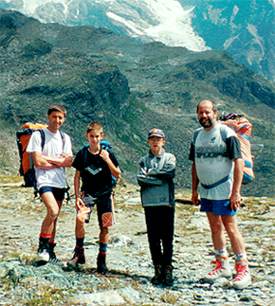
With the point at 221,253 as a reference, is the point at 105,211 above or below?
above

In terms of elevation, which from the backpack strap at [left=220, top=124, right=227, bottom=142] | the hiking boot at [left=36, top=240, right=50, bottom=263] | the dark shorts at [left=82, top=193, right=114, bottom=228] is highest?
the backpack strap at [left=220, top=124, right=227, bottom=142]

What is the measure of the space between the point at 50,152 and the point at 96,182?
48.4 inches

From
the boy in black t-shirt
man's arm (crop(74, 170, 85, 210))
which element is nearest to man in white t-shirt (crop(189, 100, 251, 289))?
the boy in black t-shirt

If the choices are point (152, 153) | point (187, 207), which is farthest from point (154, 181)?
point (187, 207)

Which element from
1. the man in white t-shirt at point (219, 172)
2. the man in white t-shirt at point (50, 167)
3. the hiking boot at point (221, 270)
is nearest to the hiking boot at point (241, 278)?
the man in white t-shirt at point (219, 172)

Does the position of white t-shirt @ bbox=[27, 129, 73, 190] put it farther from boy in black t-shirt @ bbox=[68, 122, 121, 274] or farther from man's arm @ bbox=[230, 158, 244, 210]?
man's arm @ bbox=[230, 158, 244, 210]

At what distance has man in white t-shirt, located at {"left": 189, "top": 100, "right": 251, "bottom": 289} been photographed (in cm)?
1074

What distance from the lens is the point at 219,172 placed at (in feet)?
35.7

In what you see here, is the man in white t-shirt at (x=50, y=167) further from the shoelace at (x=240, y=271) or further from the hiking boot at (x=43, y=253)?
the shoelace at (x=240, y=271)

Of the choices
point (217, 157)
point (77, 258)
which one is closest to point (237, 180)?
point (217, 157)

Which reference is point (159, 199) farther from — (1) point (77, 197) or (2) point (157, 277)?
(1) point (77, 197)

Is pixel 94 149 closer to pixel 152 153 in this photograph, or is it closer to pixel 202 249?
pixel 152 153

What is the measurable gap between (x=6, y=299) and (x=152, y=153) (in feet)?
13.9

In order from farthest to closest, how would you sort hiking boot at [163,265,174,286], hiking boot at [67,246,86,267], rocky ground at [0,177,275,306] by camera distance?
hiking boot at [67,246,86,267] → hiking boot at [163,265,174,286] → rocky ground at [0,177,275,306]
